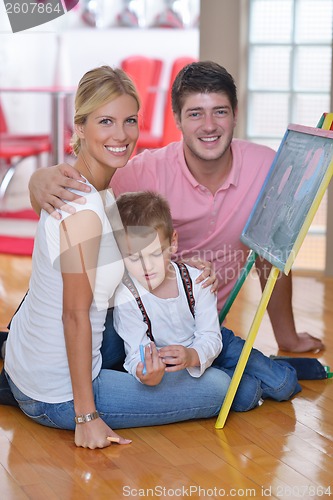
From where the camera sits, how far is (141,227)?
7.67 feet

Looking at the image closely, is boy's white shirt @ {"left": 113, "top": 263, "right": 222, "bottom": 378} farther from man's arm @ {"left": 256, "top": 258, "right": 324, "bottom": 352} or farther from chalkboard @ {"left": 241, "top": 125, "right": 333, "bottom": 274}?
man's arm @ {"left": 256, "top": 258, "right": 324, "bottom": 352}

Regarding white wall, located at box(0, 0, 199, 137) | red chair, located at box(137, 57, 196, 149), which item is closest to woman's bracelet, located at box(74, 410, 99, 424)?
red chair, located at box(137, 57, 196, 149)

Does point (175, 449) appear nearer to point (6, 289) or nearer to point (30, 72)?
point (6, 289)

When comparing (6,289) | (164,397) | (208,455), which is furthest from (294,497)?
(6,289)

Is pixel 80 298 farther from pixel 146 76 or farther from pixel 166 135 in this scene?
pixel 146 76

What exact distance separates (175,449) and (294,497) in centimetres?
39

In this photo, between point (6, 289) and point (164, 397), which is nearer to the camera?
point (164, 397)

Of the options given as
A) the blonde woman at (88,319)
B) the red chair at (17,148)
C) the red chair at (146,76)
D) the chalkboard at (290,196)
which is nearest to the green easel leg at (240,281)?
the chalkboard at (290,196)

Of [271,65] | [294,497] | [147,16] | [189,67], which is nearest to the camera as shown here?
[294,497]

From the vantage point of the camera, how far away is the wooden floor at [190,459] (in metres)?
1.98

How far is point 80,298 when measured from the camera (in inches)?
86.2

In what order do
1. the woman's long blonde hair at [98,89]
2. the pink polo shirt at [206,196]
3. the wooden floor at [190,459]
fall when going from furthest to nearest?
the pink polo shirt at [206,196], the woman's long blonde hair at [98,89], the wooden floor at [190,459]

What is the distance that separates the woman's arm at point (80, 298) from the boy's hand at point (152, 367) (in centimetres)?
14

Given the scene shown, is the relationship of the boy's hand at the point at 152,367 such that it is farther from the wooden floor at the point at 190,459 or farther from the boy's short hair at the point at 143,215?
the boy's short hair at the point at 143,215
